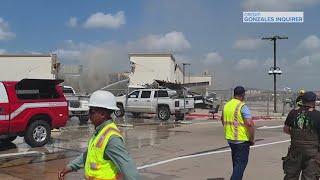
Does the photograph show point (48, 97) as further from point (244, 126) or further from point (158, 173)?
point (244, 126)

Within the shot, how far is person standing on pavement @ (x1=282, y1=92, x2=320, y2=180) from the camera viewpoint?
764 cm

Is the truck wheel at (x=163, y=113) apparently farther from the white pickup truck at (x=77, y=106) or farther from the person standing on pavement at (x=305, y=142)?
the person standing on pavement at (x=305, y=142)

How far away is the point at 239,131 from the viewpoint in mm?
8672

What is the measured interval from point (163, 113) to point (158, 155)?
15461 mm

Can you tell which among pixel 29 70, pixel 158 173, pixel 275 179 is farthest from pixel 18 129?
pixel 29 70

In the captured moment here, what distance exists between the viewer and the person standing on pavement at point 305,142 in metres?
7.64

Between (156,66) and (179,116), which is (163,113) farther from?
(156,66)

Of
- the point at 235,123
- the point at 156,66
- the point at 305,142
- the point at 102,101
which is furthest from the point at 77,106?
the point at 156,66

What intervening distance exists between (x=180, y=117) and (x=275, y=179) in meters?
19.5

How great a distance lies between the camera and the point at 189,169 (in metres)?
12.1

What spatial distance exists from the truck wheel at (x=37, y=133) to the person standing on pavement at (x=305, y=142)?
932cm

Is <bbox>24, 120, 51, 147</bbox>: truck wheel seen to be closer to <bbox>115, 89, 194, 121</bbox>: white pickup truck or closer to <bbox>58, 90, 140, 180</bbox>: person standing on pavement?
<bbox>58, 90, 140, 180</bbox>: person standing on pavement

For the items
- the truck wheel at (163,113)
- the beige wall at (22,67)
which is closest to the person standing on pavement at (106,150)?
the truck wheel at (163,113)

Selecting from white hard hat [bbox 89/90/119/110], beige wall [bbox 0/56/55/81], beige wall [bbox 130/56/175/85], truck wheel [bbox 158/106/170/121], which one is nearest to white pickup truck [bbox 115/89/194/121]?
Result: truck wheel [bbox 158/106/170/121]
